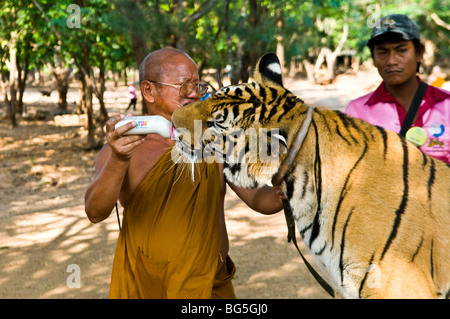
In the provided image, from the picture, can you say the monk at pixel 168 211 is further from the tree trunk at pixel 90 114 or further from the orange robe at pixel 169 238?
the tree trunk at pixel 90 114

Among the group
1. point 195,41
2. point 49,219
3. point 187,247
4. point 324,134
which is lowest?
point 49,219

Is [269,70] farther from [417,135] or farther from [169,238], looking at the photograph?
[169,238]

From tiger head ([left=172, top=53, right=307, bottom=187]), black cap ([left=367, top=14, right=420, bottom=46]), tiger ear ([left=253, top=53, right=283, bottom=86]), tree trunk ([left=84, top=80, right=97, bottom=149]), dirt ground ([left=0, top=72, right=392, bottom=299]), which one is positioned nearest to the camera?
tiger head ([left=172, top=53, right=307, bottom=187])

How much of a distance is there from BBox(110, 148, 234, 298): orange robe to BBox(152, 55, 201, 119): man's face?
0.25 m

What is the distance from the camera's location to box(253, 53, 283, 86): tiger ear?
208 cm

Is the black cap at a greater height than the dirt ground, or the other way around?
the black cap

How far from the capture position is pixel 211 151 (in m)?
2.04

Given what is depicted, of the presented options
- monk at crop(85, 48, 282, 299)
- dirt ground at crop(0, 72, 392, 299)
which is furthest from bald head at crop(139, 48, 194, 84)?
dirt ground at crop(0, 72, 392, 299)

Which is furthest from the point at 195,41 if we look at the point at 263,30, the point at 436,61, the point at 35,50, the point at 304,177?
the point at 436,61

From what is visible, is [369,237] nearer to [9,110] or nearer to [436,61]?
[9,110]

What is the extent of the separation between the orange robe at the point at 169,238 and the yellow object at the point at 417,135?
105 centimetres

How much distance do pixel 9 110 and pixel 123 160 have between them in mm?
17426

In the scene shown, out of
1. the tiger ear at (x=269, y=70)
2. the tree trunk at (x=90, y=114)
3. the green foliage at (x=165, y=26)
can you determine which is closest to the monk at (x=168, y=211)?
the green foliage at (x=165, y=26)

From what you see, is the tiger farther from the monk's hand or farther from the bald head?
the bald head
